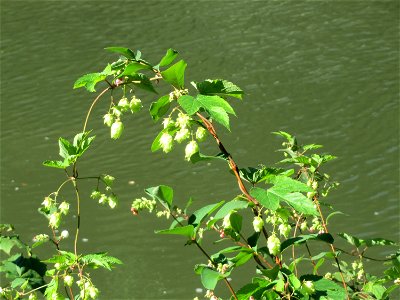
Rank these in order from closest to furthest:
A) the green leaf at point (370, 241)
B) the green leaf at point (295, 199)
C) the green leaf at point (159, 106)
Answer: the green leaf at point (295, 199)
the green leaf at point (159, 106)
the green leaf at point (370, 241)

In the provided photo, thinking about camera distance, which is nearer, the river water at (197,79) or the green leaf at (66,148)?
the green leaf at (66,148)

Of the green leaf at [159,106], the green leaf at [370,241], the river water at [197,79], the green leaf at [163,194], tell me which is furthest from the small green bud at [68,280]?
the river water at [197,79]

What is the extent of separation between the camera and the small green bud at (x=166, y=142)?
3.47 feet

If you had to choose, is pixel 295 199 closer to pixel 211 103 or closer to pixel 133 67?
pixel 211 103

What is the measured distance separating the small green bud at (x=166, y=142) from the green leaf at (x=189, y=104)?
88mm

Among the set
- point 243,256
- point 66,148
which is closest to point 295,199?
point 243,256

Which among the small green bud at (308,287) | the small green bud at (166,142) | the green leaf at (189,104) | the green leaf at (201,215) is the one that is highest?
the green leaf at (189,104)

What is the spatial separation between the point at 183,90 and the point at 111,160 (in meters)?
5.02

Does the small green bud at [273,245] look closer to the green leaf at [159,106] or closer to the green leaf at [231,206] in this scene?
the green leaf at [231,206]

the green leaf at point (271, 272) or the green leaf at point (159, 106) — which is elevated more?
the green leaf at point (159, 106)

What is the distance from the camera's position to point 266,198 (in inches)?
38.7

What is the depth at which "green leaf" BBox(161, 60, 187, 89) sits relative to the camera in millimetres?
1007

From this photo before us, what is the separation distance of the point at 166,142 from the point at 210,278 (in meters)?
0.22

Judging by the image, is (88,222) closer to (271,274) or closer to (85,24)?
(271,274)
